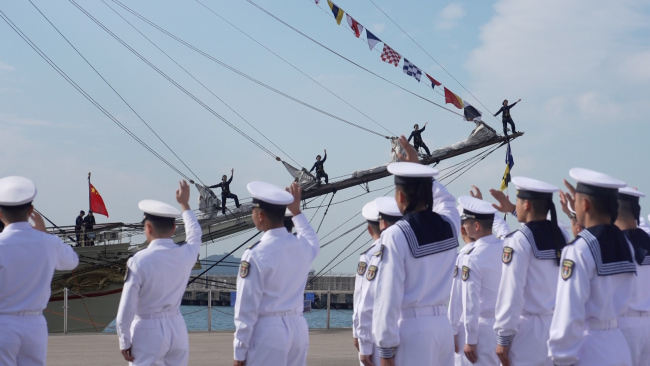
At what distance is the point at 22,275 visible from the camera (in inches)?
214

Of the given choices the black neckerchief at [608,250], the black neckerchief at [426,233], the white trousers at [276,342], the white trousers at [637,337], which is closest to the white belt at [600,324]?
the black neckerchief at [608,250]

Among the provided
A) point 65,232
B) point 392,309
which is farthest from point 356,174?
point 392,309

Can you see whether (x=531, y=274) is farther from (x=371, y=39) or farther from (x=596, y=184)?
(x=371, y=39)

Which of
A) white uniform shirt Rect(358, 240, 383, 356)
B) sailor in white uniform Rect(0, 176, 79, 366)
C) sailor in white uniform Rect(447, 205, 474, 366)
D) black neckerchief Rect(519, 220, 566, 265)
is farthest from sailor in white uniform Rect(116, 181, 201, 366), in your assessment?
black neckerchief Rect(519, 220, 566, 265)

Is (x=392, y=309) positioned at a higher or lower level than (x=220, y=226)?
lower

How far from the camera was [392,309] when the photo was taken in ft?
15.1

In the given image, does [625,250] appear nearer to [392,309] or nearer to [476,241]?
[392,309]

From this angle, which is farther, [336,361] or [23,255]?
[336,361]

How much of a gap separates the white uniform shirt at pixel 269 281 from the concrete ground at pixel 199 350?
5282 millimetres

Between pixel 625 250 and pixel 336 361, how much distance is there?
7.28 meters

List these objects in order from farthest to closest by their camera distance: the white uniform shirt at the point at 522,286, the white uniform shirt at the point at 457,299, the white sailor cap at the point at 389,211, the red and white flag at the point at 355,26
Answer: the red and white flag at the point at 355,26
the white uniform shirt at the point at 457,299
the white sailor cap at the point at 389,211
the white uniform shirt at the point at 522,286

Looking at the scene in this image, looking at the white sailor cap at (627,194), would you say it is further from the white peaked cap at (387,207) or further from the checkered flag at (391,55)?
the checkered flag at (391,55)

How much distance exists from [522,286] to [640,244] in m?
0.85

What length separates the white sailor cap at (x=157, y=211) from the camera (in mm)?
6258
